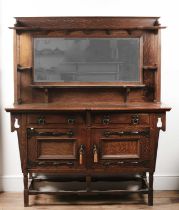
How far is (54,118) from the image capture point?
10.2 ft

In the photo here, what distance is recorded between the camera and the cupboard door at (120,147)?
311 cm

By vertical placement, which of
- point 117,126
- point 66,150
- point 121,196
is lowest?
point 121,196

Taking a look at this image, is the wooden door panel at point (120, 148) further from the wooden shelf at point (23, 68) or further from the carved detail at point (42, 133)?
the wooden shelf at point (23, 68)

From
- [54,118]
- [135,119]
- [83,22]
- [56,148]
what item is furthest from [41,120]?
[83,22]

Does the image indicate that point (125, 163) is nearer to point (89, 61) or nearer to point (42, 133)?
point (42, 133)

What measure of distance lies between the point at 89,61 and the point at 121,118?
27.4 inches

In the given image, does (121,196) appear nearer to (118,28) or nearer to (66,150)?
(66,150)

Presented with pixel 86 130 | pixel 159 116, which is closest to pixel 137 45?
pixel 159 116

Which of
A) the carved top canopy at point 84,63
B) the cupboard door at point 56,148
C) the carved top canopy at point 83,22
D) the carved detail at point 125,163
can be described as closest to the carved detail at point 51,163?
the cupboard door at point 56,148

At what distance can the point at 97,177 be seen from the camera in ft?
11.7

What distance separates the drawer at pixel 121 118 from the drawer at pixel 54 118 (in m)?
0.14

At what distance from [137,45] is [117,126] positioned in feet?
2.79

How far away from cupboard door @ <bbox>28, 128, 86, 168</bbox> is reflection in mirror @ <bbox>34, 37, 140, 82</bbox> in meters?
0.59

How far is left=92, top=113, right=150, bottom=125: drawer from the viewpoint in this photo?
3.10 meters
